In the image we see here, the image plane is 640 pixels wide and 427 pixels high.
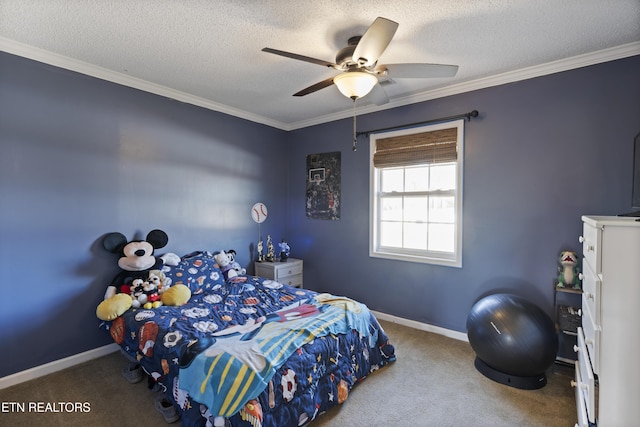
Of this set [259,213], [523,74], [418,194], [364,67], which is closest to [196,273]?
[259,213]

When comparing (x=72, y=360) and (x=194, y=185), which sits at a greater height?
(x=194, y=185)

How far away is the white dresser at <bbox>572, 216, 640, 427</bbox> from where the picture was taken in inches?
52.2

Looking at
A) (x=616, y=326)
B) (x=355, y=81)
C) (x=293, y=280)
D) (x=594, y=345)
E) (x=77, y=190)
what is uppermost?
(x=355, y=81)

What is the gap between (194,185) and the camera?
3.30m

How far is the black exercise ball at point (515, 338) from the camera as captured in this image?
2.10m

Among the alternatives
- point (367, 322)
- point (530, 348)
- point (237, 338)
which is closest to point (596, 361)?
point (530, 348)

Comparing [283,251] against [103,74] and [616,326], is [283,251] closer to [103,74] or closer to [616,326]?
[103,74]

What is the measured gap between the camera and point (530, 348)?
2088 mm

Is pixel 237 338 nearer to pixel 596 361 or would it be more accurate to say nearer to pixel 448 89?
pixel 596 361

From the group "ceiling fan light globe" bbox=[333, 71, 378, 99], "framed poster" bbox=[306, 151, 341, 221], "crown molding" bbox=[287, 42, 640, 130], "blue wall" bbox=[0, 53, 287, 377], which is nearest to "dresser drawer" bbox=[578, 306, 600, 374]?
"ceiling fan light globe" bbox=[333, 71, 378, 99]

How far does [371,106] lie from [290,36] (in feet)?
5.39

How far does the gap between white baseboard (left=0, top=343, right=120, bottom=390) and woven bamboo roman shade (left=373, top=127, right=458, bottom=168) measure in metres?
3.23

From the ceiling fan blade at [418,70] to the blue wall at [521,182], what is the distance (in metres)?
1.14

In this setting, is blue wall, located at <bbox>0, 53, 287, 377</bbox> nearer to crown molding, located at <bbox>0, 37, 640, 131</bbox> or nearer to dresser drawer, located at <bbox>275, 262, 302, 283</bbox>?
crown molding, located at <bbox>0, 37, 640, 131</bbox>
